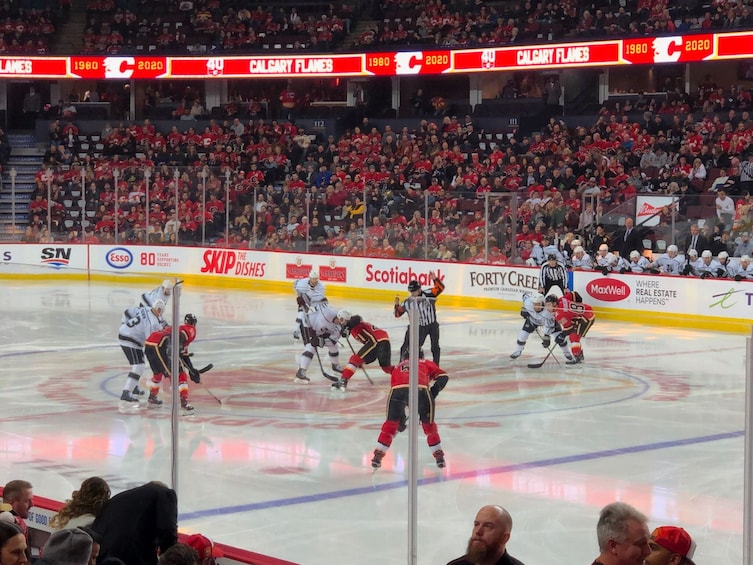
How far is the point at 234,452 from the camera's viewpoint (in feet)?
27.3

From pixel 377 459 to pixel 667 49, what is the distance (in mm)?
21219

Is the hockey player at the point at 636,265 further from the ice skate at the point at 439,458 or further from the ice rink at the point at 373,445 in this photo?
the ice skate at the point at 439,458

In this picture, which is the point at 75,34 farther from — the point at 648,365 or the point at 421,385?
the point at 421,385

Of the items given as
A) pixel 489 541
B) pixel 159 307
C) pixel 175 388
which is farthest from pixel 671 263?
pixel 489 541

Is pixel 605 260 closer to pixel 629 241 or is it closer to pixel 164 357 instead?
pixel 629 241

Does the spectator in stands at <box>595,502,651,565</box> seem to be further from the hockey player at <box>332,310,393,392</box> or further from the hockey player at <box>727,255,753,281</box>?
the hockey player at <box>727,255,753,281</box>

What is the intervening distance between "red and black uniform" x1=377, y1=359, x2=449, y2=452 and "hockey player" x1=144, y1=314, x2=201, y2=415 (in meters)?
1.24

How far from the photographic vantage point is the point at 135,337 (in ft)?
27.5

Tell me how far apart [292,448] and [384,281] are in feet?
47.2

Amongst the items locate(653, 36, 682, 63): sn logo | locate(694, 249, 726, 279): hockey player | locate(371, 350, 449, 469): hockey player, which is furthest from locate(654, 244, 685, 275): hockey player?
locate(371, 350, 449, 469): hockey player

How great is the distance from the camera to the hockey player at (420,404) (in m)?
6.77

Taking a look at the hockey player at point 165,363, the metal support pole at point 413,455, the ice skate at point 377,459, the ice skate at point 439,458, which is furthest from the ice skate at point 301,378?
the metal support pole at point 413,455

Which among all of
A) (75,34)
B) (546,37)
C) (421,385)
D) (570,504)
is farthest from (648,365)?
(75,34)

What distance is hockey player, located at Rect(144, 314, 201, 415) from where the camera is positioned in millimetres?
7160
